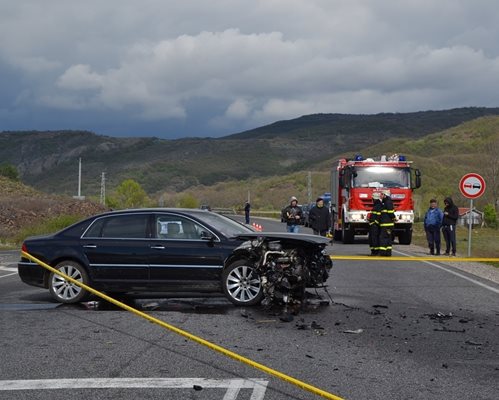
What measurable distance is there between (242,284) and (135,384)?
442 cm

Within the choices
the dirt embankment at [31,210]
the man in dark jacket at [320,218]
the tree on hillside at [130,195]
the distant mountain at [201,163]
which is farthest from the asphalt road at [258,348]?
the distant mountain at [201,163]

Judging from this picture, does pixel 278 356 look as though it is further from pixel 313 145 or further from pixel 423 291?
pixel 313 145

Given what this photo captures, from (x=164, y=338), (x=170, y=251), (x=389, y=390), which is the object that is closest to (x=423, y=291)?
(x=170, y=251)

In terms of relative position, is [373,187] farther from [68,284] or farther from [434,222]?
[68,284]

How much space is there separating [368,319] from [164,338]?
2.86 meters

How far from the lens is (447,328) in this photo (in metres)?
8.76

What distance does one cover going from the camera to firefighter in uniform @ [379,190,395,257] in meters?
18.8

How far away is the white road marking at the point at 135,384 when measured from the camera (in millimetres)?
5918

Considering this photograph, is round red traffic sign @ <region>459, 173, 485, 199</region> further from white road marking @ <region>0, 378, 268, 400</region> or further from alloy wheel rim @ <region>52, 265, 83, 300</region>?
white road marking @ <region>0, 378, 268, 400</region>

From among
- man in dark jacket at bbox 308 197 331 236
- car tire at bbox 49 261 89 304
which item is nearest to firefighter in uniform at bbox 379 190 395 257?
man in dark jacket at bbox 308 197 331 236

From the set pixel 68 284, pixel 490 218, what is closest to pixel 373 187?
pixel 68 284

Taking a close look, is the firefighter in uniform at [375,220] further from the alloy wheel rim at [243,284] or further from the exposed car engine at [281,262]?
the alloy wheel rim at [243,284]

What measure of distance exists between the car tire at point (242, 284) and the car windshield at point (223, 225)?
1.95 feet

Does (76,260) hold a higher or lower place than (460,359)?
higher
